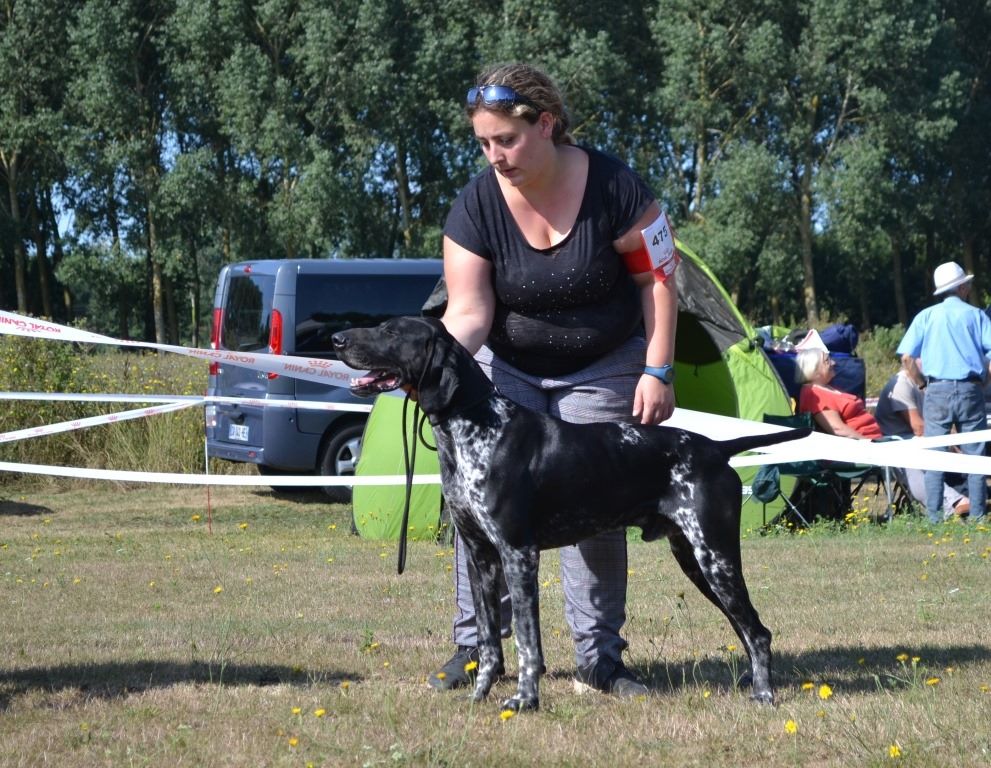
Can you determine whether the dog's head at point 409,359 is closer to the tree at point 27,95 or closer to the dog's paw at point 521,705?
the dog's paw at point 521,705

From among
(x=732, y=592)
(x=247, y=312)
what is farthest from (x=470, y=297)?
(x=247, y=312)

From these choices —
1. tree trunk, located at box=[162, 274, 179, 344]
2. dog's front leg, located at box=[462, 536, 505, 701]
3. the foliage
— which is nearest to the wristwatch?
dog's front leg, located at box=[462, 536, 505, 701]

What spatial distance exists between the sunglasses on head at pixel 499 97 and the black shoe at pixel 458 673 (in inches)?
Answer: 68.9

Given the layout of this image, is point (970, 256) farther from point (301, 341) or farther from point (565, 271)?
point (565, 271)

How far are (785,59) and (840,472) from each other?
2610 centimetres

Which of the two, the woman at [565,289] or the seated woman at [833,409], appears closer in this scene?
the woman at [565,289]

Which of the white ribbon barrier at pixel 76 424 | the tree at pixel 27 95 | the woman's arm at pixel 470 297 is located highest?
the tree at pixel 27 95

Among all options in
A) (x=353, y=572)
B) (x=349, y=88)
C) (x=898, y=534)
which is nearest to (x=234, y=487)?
(x=353, y=572)

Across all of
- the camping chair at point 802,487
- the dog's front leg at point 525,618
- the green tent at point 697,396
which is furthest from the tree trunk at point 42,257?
the dog's front leg at point 525,618

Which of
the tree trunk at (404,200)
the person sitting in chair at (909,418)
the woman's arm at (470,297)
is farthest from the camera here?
the tree trunk at (404,200)

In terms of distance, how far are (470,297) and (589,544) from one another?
898 mm

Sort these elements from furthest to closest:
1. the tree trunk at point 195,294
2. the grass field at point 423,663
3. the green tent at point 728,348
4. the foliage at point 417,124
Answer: the tree trunk at point 195,294 < the foliage at point 417,124 < the green tent at point 728,348 < the grass field at point 423,663

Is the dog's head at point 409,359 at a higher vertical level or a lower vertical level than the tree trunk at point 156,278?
lower

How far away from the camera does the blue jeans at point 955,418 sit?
373 inches
